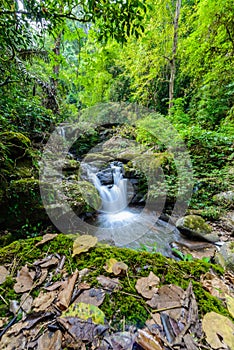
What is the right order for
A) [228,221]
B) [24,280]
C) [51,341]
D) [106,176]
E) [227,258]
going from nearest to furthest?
[51,341] < [24,280] < [227,258] < [228,221] < [106,176]

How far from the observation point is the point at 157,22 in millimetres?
7004

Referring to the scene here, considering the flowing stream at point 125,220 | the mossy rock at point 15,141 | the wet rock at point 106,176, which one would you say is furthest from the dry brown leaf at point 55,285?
the wet rock at point 106,176

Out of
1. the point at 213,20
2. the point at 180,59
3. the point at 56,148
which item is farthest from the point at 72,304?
the point at 180,59

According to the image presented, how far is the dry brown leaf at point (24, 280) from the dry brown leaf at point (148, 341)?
1.72ft

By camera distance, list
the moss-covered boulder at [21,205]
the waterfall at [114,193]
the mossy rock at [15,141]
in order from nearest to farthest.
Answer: the moss-covered boulder at [21,205], the mossy rock at [15,141], the waterfall at [114,193]

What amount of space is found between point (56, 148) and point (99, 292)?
557 centimetres

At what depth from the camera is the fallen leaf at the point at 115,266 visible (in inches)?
32.0

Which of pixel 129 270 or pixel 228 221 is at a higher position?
pixel 129 270

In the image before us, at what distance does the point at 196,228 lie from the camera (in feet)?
10.9

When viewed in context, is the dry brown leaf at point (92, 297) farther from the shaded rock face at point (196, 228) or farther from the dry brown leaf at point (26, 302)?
the shaded rock face at point (196, 228)

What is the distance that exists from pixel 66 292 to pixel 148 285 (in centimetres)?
37

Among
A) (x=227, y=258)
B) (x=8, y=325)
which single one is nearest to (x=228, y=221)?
(x=227, y=258)

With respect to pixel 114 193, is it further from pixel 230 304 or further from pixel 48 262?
pixel 230 304

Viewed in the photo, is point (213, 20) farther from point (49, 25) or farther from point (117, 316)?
point (117, 316)
